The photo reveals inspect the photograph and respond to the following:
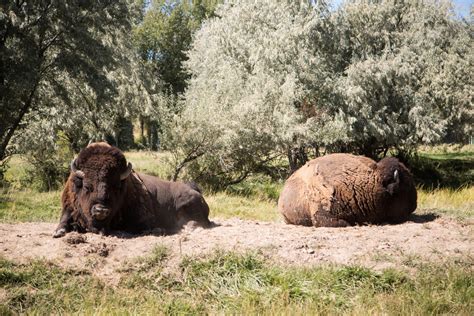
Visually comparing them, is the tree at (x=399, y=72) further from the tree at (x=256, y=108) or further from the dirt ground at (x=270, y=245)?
the dirt ground at (x=270, y=245)

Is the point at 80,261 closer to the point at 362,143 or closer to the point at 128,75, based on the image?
the point at 362,143

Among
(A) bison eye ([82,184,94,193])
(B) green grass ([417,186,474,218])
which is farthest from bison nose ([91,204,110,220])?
(B) green grass ([417,186,474,218])

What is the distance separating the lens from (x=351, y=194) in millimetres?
9438

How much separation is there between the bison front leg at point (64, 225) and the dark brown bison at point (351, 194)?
4.15 meters

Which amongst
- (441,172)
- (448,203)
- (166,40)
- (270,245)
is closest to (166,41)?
(166,40)

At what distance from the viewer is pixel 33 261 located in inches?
270

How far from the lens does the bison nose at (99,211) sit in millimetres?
7941

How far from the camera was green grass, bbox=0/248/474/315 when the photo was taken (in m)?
5.87

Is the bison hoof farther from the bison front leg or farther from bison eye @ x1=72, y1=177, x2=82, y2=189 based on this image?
bison eye @ x1=72, y1=177, x2=82, y2=189

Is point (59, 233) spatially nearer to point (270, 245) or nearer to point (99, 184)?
point (99, 184)

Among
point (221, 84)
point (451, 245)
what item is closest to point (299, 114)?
point (221, 84)

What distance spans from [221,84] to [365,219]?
11.2 metres

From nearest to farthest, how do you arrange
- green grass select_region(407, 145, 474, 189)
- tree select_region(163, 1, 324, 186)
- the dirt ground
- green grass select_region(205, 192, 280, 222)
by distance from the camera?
the dirt ground, green grass select_region(205, 192, 280, 222), tree select_region(163, 1, 324, 186), green grass select_region(407, 145, 474, 189)

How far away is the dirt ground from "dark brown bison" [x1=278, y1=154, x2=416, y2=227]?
19.6 inches
